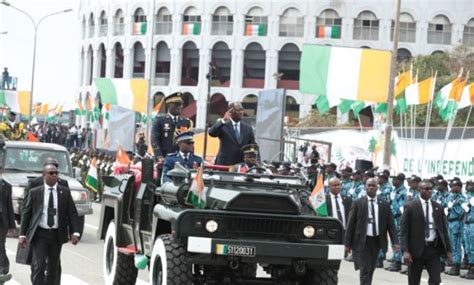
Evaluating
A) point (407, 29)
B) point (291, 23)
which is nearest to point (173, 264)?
point (407, 29)

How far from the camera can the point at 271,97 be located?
93.1ft

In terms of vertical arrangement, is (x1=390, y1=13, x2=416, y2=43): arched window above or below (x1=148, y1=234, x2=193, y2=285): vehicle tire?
above

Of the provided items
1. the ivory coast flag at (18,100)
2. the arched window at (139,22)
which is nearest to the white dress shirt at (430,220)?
A: the ivory coast flag at (18,100)

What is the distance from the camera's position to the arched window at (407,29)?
9669cm

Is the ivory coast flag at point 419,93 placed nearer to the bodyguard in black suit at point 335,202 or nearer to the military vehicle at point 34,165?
the bodyguard in black suit at point 335,202

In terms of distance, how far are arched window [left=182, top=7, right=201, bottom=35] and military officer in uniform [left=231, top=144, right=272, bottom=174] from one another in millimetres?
86528

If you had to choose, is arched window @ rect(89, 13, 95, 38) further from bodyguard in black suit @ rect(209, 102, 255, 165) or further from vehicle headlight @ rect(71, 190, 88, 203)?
bodyguard in black suit @ rect(209, 102, 255, 165)

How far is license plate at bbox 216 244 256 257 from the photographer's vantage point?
12.0 m

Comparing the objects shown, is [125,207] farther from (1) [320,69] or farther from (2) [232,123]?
(1) [320,69]

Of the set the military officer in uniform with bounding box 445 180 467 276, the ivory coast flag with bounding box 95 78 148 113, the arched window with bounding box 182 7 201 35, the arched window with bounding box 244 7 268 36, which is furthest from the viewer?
the arched window with bounding box 182 7 201 35

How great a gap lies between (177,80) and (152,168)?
87895 mm

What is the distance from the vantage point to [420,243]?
16.0 metres

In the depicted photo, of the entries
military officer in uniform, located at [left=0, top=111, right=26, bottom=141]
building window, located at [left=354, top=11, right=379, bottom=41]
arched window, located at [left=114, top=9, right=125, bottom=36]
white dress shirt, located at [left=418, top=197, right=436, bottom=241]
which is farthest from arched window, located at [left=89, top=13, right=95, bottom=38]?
white dress shirt, located at [left=418, top=197, right=436, bottom=241]

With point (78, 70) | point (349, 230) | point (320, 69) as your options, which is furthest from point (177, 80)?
point (349, 230)
